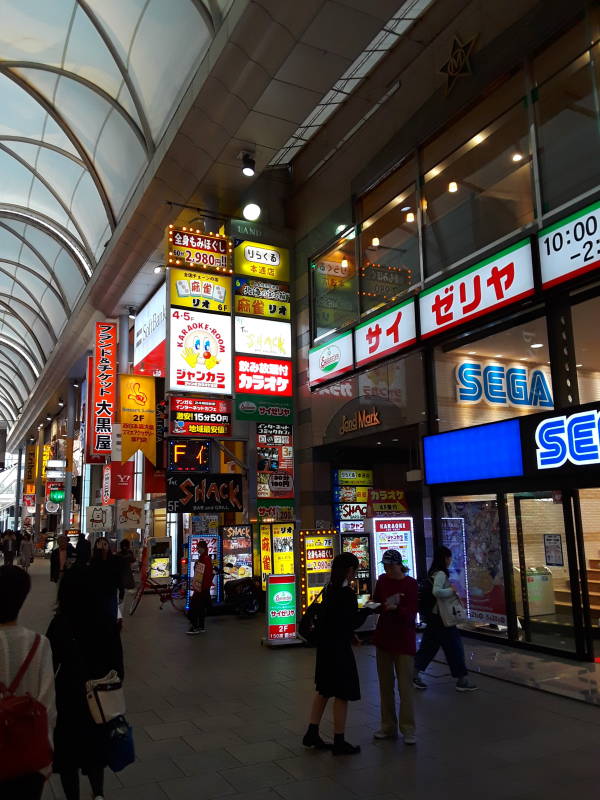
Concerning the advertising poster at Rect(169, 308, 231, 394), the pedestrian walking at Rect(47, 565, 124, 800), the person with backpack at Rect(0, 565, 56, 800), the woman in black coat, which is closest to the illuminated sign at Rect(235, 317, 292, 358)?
the advertising poster at Rect(169, 308, 231, 394)

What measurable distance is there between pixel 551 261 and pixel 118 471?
18.2m

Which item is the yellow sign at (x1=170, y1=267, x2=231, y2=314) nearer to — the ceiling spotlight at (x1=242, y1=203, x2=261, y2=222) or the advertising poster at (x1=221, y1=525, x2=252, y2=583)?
the ceiling spotlight at (x1=242, y1=203, x2=261, y2=222)

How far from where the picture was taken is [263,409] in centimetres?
1414

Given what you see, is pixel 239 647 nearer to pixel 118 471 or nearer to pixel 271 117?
pixel 271 117

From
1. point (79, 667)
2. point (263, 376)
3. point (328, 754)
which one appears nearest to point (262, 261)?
point (263, 376)

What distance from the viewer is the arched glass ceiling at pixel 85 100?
13328 millimetres

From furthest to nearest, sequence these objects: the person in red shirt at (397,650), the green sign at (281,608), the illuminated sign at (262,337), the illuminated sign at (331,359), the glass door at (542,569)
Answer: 1. the illuminated sign at (262,337)
2. the illuminated sign at (331,359)
3. the green sign at (281,608)
4. the glass door at (542,569)
5. the person in red shirt at (397,650)

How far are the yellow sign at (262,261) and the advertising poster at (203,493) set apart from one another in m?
4.69

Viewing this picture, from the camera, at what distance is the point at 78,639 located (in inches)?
169

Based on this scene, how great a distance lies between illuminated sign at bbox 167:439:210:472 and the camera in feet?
44.8

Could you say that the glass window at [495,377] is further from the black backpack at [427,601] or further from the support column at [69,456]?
the support column at [69,456]

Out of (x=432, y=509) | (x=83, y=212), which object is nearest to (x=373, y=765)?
(x=432, y=509)

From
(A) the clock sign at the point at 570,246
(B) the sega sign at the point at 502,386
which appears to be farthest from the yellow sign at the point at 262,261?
(A) the clock sign at the point at 570,246

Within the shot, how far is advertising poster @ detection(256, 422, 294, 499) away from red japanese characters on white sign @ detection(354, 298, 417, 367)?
11.1ft
